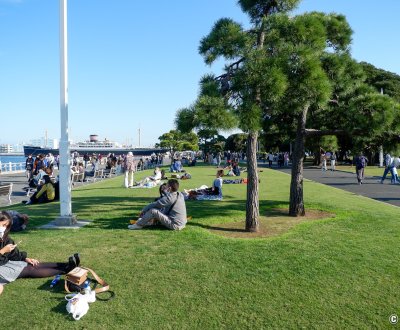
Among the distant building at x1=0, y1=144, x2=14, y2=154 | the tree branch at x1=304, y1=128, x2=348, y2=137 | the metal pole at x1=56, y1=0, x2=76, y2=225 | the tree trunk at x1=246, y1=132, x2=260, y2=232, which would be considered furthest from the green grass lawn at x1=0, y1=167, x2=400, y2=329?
the distant building at x1=0, y1=144, x2=14, y2=154

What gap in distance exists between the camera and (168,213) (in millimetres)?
7531

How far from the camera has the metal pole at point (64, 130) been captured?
7.56 metres

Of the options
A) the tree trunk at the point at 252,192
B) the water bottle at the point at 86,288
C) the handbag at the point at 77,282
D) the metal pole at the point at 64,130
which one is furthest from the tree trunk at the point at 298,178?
the water bottle at the point at 86,288

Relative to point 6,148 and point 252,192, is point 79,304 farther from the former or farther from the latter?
point 6,148

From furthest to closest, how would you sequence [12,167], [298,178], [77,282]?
[12,167], [298,178], [77,282]

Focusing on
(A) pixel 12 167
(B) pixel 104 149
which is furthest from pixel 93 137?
(A) pixel 12 167

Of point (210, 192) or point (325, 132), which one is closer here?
point (325, 132)

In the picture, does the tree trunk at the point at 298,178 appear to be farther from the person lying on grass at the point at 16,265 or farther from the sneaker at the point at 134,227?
the person lying on grass at the point at 16,265

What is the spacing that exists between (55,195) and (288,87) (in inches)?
347

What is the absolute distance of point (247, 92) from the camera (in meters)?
6.61

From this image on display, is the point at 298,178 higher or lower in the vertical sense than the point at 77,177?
higher

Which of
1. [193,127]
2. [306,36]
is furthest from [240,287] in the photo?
[306,36]

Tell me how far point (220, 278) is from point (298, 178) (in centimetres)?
530

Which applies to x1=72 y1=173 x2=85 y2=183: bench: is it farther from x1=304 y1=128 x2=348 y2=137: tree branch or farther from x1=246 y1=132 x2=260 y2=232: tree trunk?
x1=246 y1=132 x2=260 y2=232: tree trunk
